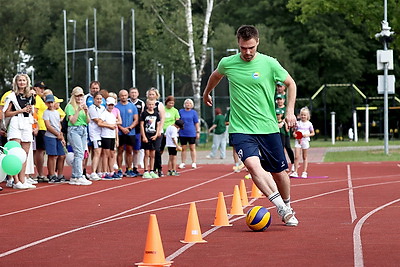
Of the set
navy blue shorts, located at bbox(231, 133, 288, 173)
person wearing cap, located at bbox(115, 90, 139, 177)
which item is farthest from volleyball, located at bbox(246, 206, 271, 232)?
person wearing cap, located at bbox(115, 90, 139, 177)

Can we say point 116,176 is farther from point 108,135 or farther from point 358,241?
point 358,241

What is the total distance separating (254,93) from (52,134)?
9277 millimetres

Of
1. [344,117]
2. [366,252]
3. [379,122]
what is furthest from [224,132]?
[344,117]

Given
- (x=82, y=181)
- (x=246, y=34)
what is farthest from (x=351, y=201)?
(x=82, y=181)

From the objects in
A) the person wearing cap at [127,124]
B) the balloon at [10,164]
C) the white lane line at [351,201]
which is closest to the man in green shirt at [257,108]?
the white lane line at [351,201]

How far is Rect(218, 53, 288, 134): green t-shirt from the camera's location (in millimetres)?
11000

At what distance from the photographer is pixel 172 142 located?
75.3ft

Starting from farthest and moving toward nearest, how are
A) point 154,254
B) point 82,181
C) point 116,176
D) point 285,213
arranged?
point 116,176 < point 82,181 < point 285,213 < point 154,254

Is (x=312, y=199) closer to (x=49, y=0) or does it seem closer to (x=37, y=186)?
(x=37, y=186)

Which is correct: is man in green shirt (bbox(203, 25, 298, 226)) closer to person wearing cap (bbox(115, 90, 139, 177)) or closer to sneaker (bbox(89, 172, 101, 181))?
sneaker (bbox(89, 172, 101, 181))

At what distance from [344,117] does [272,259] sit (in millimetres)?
58763

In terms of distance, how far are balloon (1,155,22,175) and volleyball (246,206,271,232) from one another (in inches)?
219

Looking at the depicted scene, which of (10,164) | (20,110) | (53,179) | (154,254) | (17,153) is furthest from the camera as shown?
(53,179)

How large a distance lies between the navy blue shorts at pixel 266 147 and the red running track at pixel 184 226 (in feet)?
2.38
